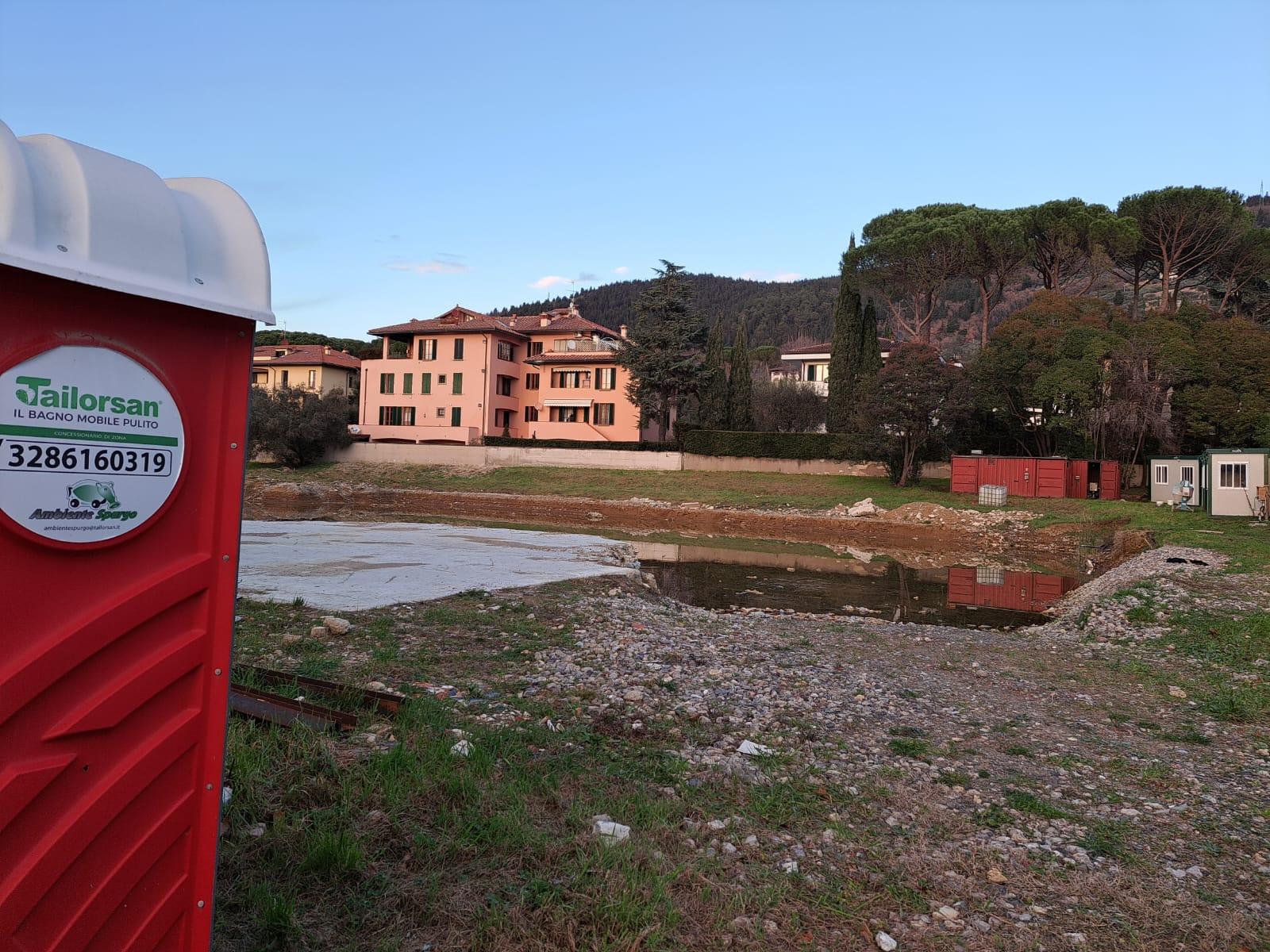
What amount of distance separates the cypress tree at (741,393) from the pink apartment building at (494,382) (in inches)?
256

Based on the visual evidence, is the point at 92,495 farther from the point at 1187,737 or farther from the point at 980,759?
the point at 1187,737

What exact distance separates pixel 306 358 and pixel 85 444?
64.9m

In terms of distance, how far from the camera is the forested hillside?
12056cm

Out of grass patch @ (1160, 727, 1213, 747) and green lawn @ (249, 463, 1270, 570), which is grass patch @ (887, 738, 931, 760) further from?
green lawn @ (249, 463, 1270, 570)

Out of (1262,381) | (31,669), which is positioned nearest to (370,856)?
(31,669)

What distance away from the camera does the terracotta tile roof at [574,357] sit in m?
54.1

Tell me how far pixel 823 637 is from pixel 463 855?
7.02 meters

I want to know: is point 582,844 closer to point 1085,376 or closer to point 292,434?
point 1085,376

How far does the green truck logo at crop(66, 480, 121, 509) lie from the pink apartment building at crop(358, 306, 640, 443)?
165 feet

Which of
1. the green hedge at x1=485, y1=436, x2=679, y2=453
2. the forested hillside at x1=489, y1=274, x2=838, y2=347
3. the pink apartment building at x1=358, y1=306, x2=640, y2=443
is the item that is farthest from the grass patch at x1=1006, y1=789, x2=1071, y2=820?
the forested hillside at x1=489, y1=274, x2=838, y2=347

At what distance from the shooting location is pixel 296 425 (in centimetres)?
4712

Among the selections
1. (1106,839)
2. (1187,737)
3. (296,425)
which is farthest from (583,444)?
(1106,839)

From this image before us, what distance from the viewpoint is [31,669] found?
6.25 ft

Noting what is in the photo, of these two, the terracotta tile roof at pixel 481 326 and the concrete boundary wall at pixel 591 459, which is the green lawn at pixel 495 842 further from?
the terracotta tile roof at pixel 481 326
